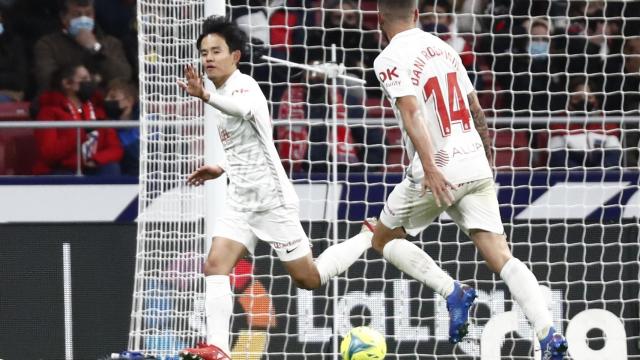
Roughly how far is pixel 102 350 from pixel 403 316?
2.22 meters

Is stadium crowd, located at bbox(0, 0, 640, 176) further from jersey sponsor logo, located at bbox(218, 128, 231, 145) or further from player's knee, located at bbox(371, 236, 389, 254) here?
player's knee, located at bbox(371, 236, 389, 254)

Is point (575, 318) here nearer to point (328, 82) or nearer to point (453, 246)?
point (453, 246)

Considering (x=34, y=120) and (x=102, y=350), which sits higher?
(x=34, y=120)

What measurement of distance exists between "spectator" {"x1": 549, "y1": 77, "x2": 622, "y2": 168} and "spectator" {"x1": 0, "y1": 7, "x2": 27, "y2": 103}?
14.0 feet

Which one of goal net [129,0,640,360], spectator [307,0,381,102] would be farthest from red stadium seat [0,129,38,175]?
spectator [307,0,381,102]

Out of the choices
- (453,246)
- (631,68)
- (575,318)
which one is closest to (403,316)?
(453,246)

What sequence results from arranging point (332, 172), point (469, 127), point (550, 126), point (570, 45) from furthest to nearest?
point (570, 45) → point (550, 126) → point (332, 172) → point (469, 127)

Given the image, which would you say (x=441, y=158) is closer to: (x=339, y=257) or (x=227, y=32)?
(x=339, y=257)

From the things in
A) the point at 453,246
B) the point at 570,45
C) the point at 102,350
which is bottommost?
the point at 102,350

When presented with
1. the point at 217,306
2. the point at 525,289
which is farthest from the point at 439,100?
the point at 217,306

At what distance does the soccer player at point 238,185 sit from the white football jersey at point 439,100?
0.87 meters

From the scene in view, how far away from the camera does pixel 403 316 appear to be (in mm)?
10250

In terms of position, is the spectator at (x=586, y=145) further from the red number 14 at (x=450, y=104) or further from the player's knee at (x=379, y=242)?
the red number 14 at (x=450, y=104)

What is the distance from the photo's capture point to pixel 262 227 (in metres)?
7.89
